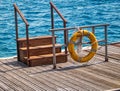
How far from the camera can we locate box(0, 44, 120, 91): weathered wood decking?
23.2 feet

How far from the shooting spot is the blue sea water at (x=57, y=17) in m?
19.8

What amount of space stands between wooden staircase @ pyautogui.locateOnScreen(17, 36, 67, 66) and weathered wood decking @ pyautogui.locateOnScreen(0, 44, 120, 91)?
6.6 inches

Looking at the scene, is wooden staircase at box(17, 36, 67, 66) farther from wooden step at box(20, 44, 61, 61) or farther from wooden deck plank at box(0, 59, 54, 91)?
wooden deck plank at box(0, 59, 54, 91)

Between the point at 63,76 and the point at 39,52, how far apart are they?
1300mm

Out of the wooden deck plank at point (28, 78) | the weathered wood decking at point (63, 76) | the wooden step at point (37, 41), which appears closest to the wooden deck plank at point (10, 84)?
the weathered wood decking at point (63, 76)

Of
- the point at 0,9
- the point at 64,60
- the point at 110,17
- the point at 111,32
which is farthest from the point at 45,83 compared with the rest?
the point at 0,9

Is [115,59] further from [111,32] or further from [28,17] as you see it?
[28,17]

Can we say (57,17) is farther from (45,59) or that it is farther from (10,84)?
(10,84)

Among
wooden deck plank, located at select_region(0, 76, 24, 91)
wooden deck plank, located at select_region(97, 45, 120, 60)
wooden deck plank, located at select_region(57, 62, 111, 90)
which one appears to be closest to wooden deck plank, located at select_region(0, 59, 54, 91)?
wooden deck plank, located at select_region(0, 76, 24, 91)

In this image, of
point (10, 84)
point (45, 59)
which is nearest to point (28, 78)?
point (10, 84)

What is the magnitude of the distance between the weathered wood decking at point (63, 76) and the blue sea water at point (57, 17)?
7441mm

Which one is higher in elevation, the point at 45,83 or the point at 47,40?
the point at 47,40

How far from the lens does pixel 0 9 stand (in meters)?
31.1

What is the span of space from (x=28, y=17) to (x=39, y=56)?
18439mm
